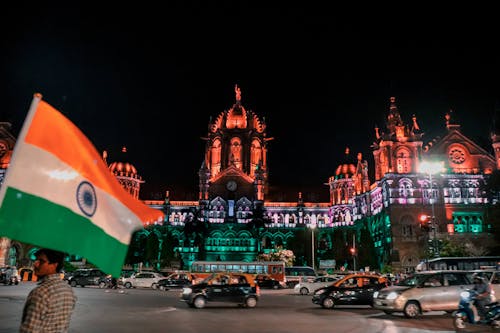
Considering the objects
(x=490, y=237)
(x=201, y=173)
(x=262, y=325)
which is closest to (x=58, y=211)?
(x=262, y=325)

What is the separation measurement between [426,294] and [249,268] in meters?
29.0

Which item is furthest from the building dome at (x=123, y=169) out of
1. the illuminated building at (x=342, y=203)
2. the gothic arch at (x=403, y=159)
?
the gothic arch at (x=403, y=159)

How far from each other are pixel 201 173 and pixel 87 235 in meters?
86.2

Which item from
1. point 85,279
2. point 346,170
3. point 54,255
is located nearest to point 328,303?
point 54,255

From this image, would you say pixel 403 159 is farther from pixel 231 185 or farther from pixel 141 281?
pixel 141 281

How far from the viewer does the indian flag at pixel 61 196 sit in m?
4.31

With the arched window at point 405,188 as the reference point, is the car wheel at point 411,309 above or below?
below

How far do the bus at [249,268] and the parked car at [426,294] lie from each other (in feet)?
83.9

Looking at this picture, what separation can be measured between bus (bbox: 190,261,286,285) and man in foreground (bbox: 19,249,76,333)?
39605mm

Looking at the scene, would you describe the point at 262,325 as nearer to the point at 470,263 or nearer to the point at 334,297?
the point at 334,297

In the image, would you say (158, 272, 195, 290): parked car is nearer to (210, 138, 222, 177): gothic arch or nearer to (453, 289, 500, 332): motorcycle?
(453, 289, 500, 332): motorcycle

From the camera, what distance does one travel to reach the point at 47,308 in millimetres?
4477

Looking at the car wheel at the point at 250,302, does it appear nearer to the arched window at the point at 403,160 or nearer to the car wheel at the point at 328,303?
the car wheel at the point at 328,303

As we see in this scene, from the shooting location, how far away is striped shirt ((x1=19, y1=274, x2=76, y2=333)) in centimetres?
436
